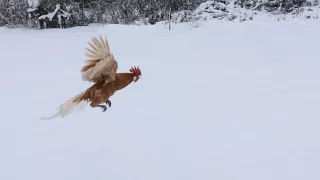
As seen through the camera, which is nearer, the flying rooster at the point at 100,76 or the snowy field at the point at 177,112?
the flying rooster at the point at 100,76

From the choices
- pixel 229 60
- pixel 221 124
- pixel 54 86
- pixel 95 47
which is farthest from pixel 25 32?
pixel 95 47

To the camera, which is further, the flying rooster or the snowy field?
the snowy field

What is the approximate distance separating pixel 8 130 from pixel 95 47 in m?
2.26

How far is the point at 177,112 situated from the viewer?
488cm

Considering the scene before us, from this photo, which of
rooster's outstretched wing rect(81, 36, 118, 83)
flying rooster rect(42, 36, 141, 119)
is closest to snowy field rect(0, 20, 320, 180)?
flying rooster rect(42, 36, 141, 119)

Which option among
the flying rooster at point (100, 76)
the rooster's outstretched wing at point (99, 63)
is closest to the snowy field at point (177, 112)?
the flying rooster at point (100, 76)

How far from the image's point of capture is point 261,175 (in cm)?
352

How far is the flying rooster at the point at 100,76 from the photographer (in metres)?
2.75

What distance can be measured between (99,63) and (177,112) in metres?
2.22

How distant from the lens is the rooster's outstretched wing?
2.72m

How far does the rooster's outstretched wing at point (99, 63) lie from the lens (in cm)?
272

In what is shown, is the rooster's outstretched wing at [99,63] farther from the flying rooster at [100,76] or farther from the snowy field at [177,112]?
the snowy field at [177,112]

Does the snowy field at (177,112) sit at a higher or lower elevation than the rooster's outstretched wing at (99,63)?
lower

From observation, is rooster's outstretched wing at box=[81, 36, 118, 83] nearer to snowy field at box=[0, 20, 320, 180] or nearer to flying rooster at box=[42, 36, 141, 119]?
flying rooster at box=[42, 36, 141, 119]
